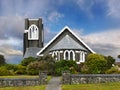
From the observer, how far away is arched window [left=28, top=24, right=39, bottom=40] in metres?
92.2

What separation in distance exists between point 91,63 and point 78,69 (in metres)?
2.46

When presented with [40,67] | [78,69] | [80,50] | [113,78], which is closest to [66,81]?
[113,78]

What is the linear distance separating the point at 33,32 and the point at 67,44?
70.6 ft

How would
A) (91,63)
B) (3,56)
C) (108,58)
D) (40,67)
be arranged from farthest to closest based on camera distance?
(3,56), (108,58), (91,63), (40,67)

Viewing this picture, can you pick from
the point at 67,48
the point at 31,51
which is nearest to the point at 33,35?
the point at 31,51

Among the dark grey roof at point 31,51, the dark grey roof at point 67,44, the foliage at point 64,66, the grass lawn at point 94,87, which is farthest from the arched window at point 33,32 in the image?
the grass lawn at point 94,87

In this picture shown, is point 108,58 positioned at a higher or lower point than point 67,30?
lower

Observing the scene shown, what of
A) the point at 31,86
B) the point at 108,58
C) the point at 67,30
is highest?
the point at 67,30

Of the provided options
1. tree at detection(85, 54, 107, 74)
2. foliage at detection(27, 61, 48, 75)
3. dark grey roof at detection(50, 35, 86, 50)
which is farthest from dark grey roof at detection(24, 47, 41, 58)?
foliage at detection(27, 61, 48, 75)

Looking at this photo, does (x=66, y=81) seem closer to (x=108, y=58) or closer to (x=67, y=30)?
(x=108, y=58)

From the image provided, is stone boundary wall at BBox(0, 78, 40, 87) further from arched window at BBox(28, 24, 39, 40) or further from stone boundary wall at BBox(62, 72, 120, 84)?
arched window at BBox(28, 24, 39, 40)

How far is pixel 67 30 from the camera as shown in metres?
75.1

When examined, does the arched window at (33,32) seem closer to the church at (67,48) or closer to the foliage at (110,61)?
the church at (67,48)

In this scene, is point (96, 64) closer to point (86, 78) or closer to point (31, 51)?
point (86, 78)
